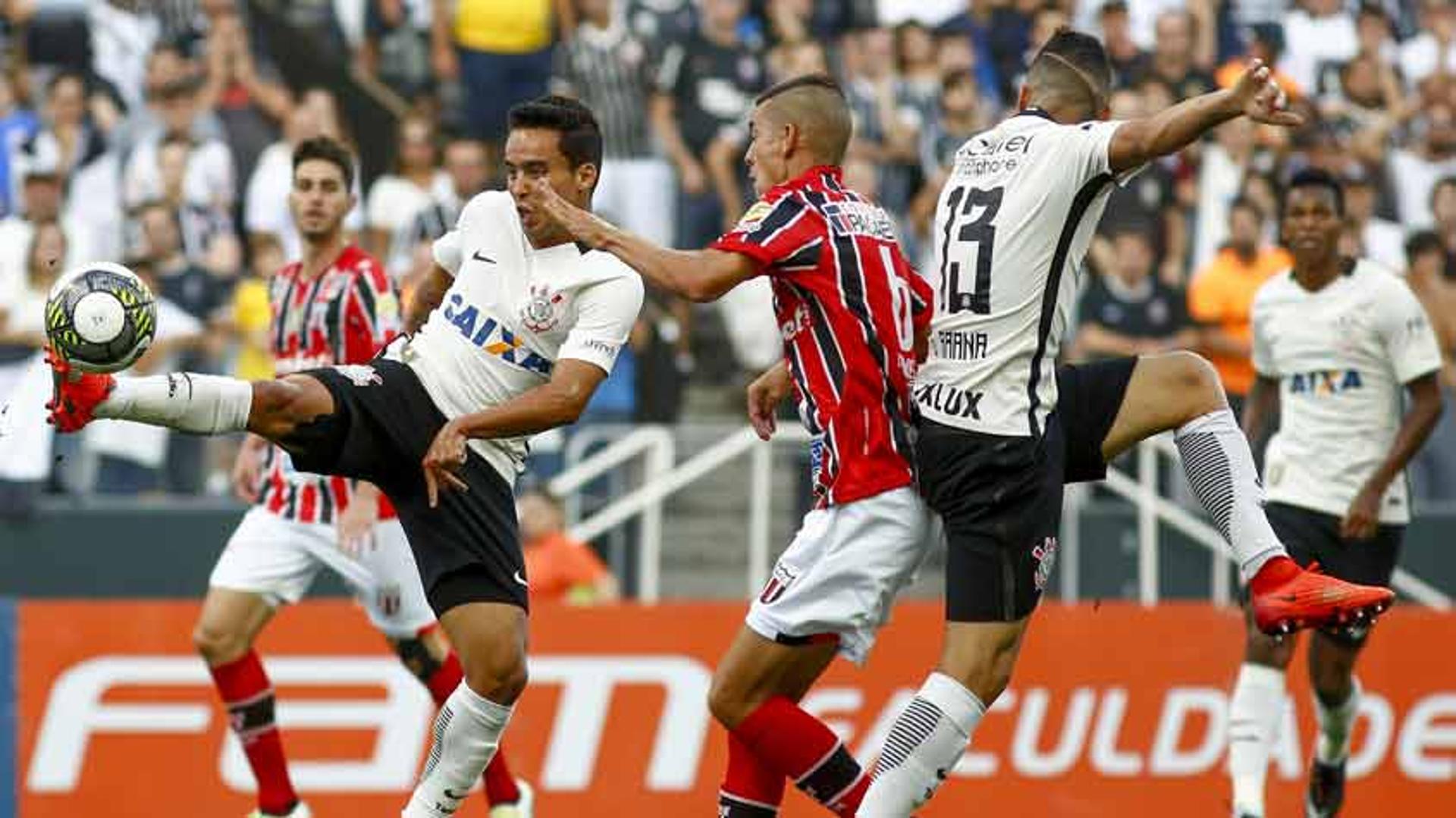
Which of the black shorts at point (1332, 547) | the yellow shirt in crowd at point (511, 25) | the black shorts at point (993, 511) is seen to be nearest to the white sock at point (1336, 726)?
the black shorts at point (1332, 547)

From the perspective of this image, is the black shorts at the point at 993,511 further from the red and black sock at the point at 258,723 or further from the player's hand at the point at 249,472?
the player's hand at the point at 249,472

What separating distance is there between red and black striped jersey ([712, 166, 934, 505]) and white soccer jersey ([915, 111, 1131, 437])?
164 mm

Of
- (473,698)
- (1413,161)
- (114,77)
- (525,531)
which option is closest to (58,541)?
(525,531)

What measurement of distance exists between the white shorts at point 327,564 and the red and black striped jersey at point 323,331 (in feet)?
0.24

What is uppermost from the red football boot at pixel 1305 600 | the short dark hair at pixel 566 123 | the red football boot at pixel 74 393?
the short dark hair at pixel 566 123

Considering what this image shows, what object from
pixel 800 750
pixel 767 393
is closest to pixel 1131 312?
pixel 767 393

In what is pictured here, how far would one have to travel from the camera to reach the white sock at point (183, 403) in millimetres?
8055

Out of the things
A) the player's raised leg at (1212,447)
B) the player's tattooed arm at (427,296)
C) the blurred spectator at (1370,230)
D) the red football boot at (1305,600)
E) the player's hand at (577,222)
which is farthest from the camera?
the blurred spectator at (1370,230)

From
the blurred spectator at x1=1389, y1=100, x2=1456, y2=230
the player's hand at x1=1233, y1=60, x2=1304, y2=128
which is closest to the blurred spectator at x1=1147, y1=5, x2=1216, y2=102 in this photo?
the blurred spectator at x1=1389, y1=100, x2=1456, y2=230

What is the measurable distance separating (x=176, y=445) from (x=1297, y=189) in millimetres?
6997

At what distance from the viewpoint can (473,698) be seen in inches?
347

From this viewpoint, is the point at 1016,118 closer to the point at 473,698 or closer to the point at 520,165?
the point at 520,165

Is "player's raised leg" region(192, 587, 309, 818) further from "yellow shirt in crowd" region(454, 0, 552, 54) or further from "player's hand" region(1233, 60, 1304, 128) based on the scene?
"yellow shirt in crowd" region(454, 0, 552, 54)

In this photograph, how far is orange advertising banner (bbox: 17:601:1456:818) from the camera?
12.3 meters
